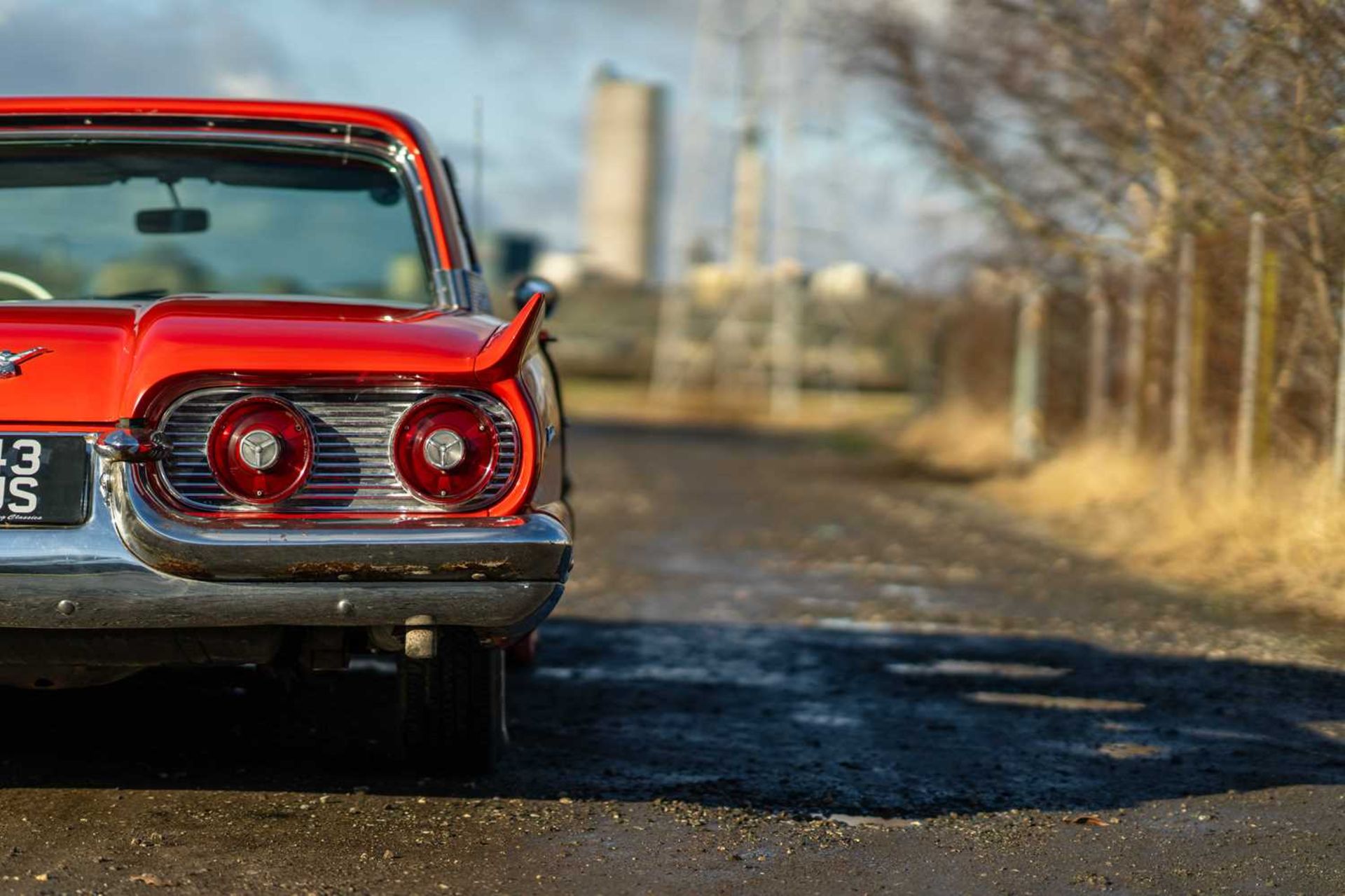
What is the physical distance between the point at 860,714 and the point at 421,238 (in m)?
2.07

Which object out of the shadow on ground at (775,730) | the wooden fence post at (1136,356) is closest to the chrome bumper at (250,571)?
the shadow on ground at (775,730)

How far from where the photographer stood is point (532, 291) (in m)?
5.84

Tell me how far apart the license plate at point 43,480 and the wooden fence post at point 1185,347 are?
9.45 m

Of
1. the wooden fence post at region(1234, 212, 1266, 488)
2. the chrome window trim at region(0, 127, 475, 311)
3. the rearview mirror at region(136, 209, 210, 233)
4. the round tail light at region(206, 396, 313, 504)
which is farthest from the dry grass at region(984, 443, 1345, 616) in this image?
the round tail light at region(206, 396, 313, 504)

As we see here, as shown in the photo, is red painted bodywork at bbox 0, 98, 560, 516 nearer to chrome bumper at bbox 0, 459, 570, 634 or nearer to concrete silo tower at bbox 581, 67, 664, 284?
chrome bumper at bbox 0, 459, 570, 634

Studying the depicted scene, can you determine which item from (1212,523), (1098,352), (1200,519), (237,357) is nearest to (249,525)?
(237,357)

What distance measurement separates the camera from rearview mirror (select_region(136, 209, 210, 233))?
574 cm

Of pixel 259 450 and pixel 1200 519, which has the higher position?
pixel 259 450

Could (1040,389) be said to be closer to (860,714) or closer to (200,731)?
(860,714)

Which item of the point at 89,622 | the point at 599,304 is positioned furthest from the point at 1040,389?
the point at 599,304

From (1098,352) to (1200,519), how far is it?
4.88 meters

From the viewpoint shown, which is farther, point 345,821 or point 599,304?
point 599,304

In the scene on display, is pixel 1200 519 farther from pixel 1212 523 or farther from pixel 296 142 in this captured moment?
pixel 296 142

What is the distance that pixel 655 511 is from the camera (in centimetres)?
1375
